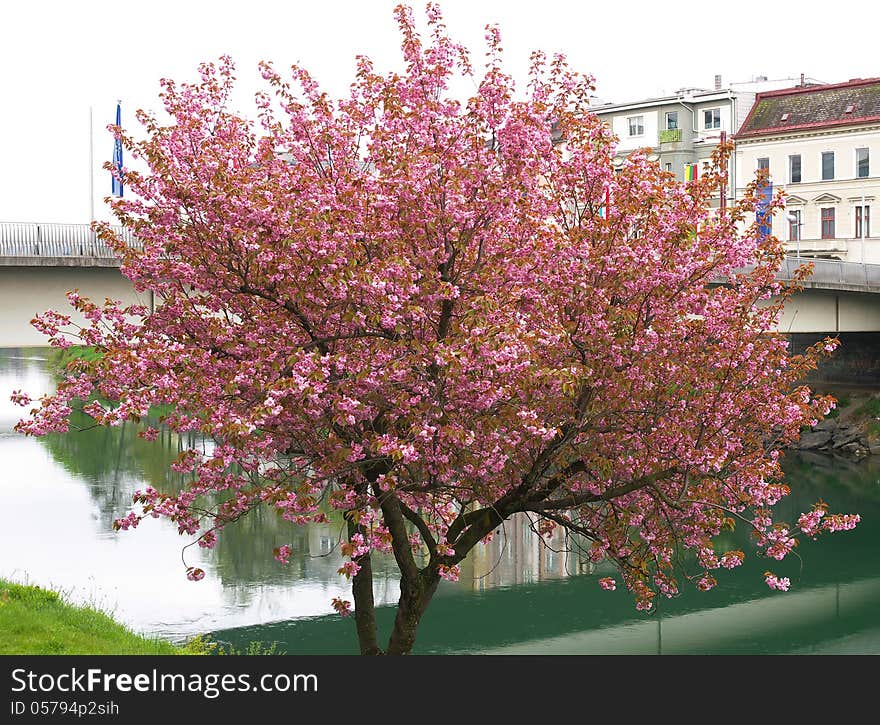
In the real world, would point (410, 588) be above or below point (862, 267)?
below

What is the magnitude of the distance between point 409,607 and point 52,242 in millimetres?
19342

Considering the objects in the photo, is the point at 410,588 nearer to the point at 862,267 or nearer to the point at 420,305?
the point at 420,305

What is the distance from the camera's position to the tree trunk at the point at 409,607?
16.3 meters

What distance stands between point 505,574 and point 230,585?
691cm

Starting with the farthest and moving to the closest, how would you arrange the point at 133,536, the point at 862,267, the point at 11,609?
the point at 862,267 → the point at 133,536 → the point at 11,609

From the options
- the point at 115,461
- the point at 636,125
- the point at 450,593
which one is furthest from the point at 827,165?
the point at 450,593

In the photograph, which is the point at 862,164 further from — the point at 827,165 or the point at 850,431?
the point at 850,431

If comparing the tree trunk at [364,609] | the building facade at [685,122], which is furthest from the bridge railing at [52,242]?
the building facade at [685,122]

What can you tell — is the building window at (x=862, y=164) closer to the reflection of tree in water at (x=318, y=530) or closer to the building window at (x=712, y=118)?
the building window at (x=712, y=118)

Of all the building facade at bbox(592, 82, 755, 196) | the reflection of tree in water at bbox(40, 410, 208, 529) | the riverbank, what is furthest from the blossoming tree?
the building facade at bbox(592, 82, 755, 196)

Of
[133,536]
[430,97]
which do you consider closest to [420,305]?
[430,97]

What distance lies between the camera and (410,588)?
16.4 m

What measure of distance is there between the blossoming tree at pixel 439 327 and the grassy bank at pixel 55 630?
7.76 ft

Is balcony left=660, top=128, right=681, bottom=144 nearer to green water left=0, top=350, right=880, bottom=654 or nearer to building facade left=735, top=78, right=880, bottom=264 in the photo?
building facade left=735, top=78, right=880, bottom=264
